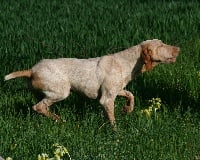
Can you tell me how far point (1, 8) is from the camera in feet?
52.5

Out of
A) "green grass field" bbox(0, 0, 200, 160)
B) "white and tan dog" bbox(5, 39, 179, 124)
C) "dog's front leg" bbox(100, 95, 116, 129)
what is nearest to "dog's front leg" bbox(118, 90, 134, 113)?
"green grass field" bbox(0, 0, 200, 160)

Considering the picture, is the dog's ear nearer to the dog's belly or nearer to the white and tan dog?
the white and tan dog

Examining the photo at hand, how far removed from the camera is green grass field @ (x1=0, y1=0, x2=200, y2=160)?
20.9 feet

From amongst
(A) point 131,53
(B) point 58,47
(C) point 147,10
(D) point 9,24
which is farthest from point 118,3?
(A) point 131,53

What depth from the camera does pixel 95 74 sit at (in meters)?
7.43

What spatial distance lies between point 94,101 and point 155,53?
122cm

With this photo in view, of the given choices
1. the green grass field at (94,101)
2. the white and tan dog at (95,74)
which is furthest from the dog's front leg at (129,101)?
the white and tan dog at (95,74)

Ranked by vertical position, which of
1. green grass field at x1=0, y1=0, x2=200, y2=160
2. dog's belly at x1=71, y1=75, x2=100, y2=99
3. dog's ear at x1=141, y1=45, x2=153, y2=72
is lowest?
green grass field at x1=0, y1=0, x2=200, y2=160

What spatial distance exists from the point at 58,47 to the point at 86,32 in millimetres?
1368

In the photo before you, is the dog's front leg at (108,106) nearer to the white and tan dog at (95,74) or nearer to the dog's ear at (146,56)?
the white and tan dog at (95,74)

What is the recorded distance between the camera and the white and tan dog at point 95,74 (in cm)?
736

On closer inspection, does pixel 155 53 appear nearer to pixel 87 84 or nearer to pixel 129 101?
pixel 129 101

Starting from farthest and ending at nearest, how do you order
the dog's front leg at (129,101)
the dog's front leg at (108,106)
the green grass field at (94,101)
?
the dog's front leg at (129,101)
the dog's front leg at (108,106)
the green grass field at (94,101)

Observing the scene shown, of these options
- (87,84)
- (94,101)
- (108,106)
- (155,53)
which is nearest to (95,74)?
(87,84)
